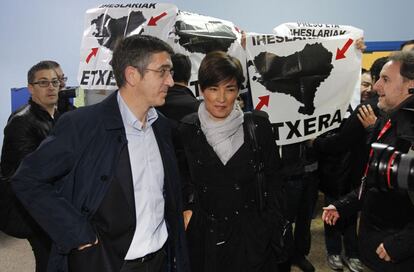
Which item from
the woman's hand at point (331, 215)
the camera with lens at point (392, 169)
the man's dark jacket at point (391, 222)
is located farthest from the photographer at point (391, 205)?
the camera with lens at point (392, 169)

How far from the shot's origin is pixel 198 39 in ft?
9.83

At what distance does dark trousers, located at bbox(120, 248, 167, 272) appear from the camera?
1522mm

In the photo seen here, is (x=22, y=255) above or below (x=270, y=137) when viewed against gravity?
below

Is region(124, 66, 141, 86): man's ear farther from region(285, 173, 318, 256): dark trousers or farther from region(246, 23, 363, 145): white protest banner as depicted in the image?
region(285, 173, 318, 256): dark trousers

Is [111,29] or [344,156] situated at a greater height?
[111,29]

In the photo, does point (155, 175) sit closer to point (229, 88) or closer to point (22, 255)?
point (229, 88)

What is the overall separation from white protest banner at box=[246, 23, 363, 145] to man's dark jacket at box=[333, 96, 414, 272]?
0.97m

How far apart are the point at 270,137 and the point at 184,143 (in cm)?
43

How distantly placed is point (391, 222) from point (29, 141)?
201 cm

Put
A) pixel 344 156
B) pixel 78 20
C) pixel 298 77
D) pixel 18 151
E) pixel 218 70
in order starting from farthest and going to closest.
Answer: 1. pixel 78 20
2. pixel 344 156
3. pixel 298 77
4. pixel 18 151
5. pixel 218 70

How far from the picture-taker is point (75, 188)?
147 centimetres

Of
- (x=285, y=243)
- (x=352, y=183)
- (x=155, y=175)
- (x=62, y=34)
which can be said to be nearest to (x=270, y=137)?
(x=285, y=243)

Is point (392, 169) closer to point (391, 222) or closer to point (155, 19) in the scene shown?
point (391, 222)

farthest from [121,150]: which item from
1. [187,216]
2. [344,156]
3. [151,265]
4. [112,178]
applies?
[344,156]
